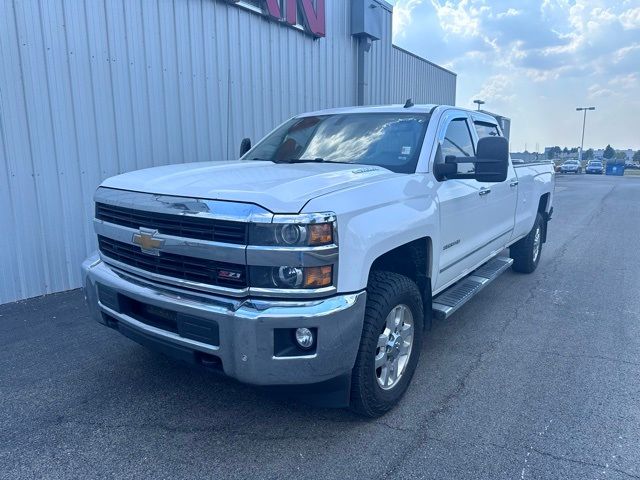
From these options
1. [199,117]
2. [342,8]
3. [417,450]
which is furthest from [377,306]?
[342,8]

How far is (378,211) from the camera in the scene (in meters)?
2.82

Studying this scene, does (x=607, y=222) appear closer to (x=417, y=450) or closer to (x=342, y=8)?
(x=342, y=8)

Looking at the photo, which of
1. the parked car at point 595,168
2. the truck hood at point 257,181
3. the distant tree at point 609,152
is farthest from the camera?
the distant tree at point 609,152

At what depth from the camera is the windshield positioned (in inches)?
144

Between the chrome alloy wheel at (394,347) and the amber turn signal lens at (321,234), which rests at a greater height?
the amber turn signal lens at (321,234)

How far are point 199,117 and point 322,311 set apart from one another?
5.37 metres

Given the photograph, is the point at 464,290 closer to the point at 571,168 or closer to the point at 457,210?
the point at 457,210

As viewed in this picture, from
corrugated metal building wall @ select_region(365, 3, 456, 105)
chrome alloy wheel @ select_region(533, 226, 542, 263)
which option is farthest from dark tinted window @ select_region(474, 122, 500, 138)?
corrugated metal building wall @ select_region(365, 3, 456, 105)

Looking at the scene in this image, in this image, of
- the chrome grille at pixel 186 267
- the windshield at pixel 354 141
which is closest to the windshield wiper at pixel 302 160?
the windshield at pixel 354 141

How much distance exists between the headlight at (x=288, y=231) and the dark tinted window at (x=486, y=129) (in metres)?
3.17

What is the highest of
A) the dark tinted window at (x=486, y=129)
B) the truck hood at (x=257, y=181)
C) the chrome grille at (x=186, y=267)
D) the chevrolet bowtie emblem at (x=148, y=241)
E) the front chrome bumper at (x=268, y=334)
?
the dark tinted window at (x=486, y=129)

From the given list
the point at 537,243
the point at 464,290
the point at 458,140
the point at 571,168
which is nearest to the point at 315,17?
the point at 537,243

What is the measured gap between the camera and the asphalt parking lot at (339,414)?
8.46 feet

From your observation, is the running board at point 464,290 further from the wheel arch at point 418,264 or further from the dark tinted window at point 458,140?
the dark tinted window at point 458,140
